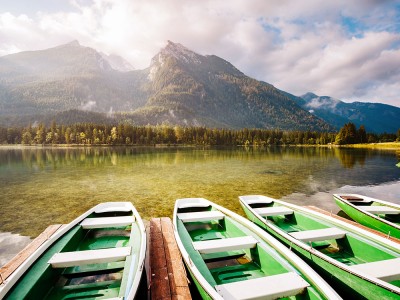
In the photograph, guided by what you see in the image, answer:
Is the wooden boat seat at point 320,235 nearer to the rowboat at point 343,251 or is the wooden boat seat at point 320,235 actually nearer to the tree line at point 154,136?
the rowboat at point 343,251

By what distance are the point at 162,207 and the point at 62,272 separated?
36.2 ft

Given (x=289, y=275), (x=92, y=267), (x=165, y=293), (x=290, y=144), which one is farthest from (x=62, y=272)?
(x=290, y=144)

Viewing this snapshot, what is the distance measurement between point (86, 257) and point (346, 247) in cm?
924

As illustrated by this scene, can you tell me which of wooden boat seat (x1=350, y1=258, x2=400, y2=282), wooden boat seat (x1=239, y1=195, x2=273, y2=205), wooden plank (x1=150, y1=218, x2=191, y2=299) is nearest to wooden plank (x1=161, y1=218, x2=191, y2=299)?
wooden plank (x1=150, y1=218, x2=191, y2=299)

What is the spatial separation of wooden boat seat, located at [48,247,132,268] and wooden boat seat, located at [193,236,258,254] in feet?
7.73

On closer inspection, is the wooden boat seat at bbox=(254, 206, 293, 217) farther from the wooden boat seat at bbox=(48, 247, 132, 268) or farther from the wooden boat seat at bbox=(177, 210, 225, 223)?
the wooden boat seat at bbox=(48, 247, 132, 268)

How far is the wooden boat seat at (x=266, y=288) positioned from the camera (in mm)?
5141

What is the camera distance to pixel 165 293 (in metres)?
6.38

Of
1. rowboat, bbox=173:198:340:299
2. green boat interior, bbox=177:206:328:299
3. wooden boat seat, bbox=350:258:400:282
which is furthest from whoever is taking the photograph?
green boat interior, bbox=177:206:328:299

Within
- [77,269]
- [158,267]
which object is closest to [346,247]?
[158,267]

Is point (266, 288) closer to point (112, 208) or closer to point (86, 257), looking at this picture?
point (86, 257)

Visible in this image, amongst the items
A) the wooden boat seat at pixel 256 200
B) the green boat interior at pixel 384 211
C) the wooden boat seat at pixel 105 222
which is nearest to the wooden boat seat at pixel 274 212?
the wooden boat seat at pixel 256 200

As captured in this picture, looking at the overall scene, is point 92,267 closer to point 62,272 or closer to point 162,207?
point 62,272

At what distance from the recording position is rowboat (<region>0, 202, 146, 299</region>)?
558cm
